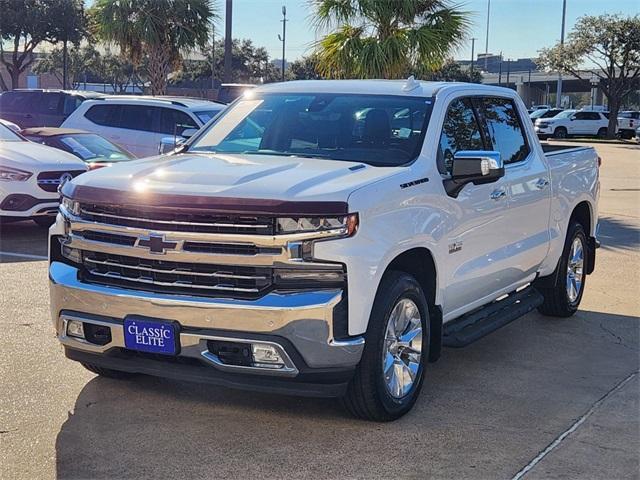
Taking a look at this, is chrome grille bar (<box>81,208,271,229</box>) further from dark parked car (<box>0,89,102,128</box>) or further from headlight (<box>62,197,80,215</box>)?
dark parked car (<box>0,89,102,128</box>)

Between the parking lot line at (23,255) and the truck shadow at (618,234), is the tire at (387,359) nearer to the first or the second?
the parking lot line at (23,255)

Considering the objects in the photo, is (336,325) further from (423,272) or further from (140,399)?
(140,399)

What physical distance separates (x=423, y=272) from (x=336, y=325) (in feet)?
3.72

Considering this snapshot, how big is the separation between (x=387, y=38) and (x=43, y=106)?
8594 mm

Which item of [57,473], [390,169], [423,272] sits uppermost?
[390,169]

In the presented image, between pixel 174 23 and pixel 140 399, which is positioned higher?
pixel 174 23

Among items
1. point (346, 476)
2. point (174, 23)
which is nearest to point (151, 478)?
point (346, 476)

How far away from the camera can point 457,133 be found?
591cm

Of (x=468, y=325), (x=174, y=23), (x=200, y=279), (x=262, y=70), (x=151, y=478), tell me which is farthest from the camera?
(x=262, y=70)

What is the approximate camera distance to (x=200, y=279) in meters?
4.45

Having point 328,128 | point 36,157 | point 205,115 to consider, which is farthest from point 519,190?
point 205,115

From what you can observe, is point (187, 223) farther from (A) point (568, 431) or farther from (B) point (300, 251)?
(A) point (568, 431)

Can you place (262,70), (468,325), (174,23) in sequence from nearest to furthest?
(468,325)
(174,23)
(262,70)

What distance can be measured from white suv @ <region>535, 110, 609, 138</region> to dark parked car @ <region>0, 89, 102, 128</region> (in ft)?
108
